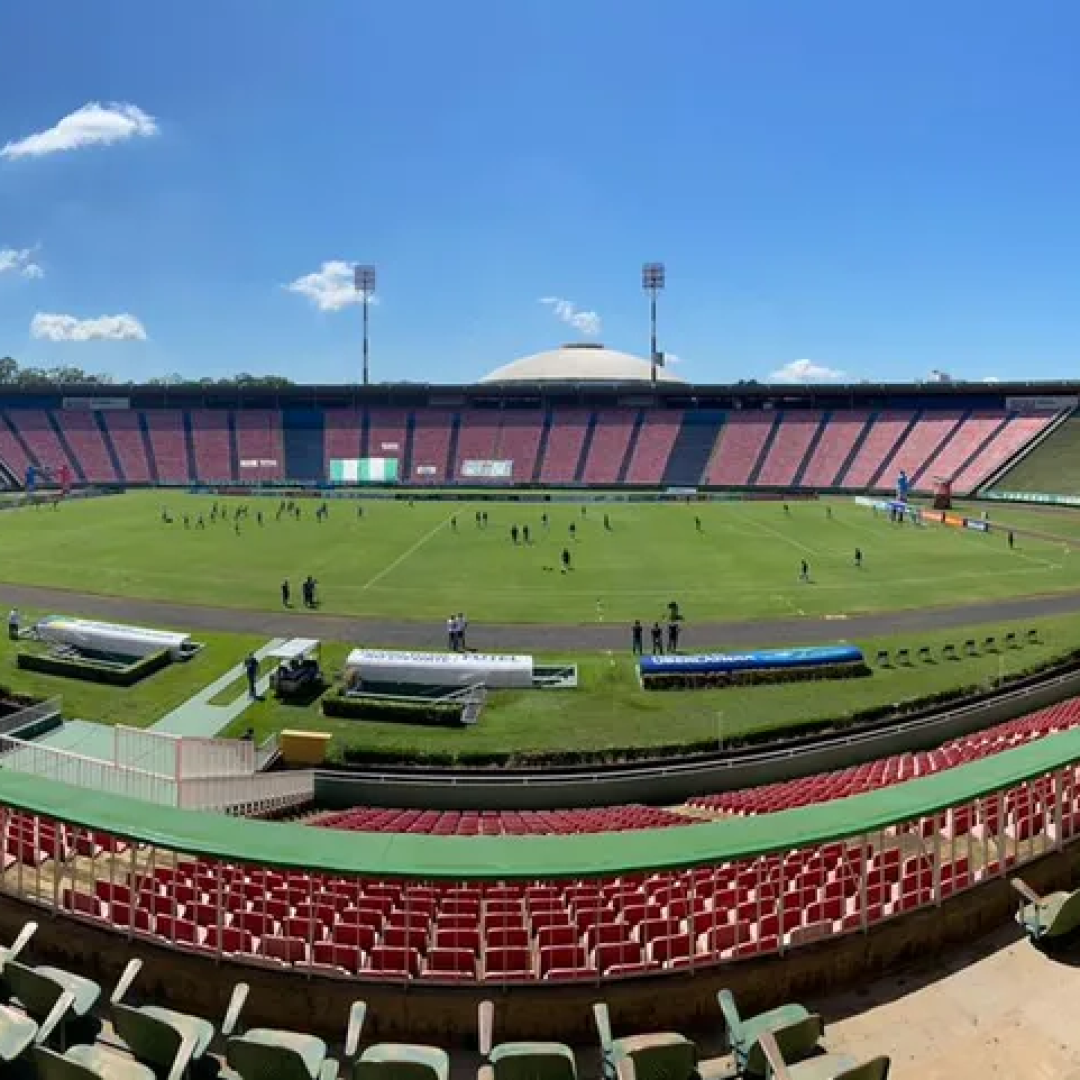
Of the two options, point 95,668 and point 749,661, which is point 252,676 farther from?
point 749,661

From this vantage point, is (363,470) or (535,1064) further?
(363,470)

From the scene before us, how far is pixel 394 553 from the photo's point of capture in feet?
171

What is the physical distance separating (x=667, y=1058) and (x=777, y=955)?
145 centimetres

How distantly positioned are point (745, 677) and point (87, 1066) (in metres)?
24.5

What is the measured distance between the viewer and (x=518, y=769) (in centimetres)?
2144

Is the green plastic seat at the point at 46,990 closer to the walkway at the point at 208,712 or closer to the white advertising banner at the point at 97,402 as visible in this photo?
the walkway at the point at 208,712

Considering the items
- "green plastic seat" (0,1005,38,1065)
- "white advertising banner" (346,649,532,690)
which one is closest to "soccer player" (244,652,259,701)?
"white advertising banner" (346,649,532,690)

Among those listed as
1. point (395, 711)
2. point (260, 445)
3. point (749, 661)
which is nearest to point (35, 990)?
point (395, 711)

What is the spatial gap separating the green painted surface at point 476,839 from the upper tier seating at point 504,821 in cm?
699

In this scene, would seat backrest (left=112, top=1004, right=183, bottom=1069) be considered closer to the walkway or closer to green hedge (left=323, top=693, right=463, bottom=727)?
the walkway

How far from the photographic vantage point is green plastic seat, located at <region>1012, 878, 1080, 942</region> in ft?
24.1

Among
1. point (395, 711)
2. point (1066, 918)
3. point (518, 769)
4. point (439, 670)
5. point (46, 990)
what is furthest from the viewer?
point (439, 670)

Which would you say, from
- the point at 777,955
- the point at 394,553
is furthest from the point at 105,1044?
the point at 394,553

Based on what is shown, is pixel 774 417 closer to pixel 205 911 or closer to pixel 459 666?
pixel 459 666
